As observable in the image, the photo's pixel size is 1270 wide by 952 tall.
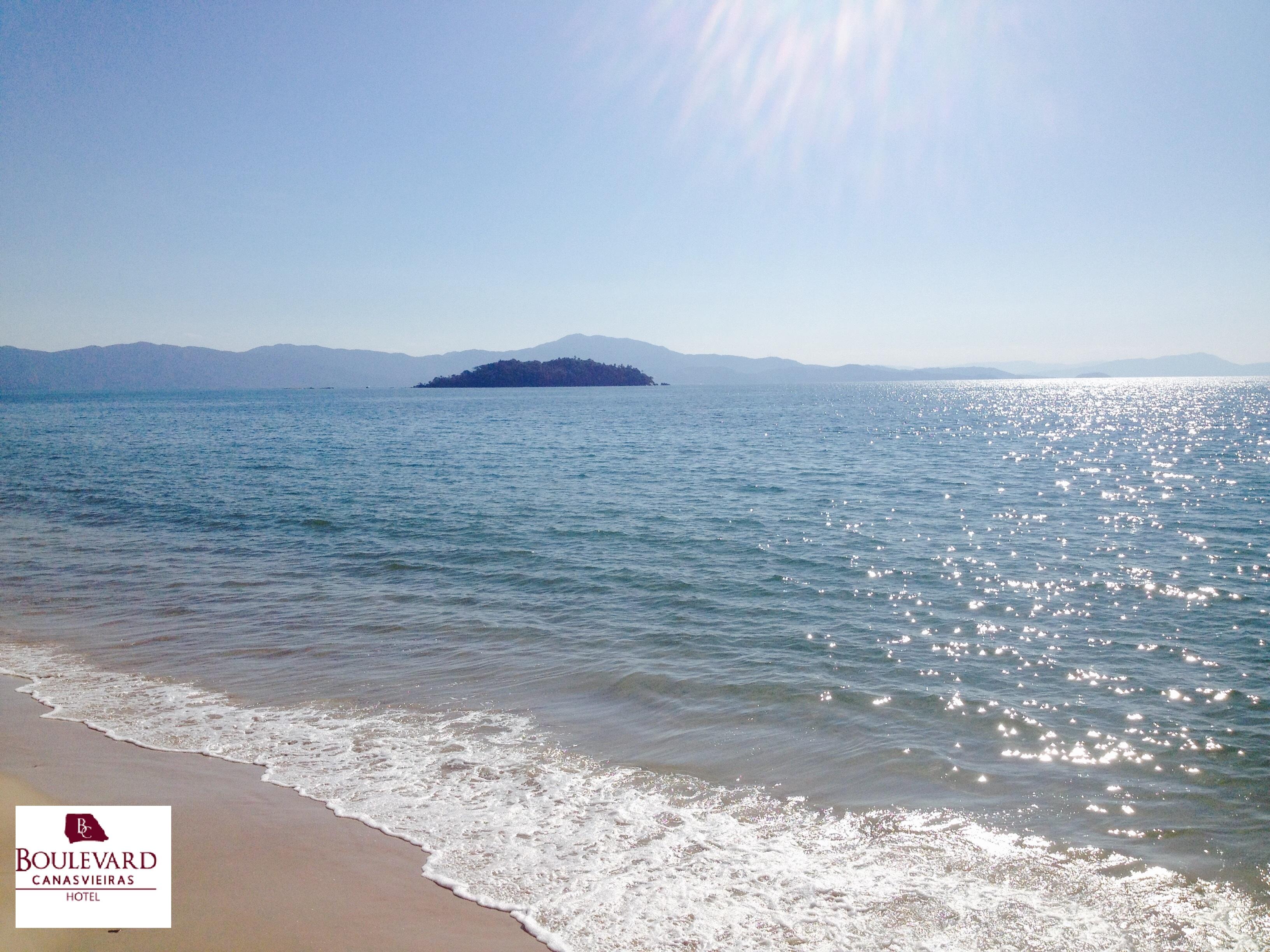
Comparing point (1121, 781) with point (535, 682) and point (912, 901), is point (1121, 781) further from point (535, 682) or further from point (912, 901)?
point (535, 682)

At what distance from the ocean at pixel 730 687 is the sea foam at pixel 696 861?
3cm

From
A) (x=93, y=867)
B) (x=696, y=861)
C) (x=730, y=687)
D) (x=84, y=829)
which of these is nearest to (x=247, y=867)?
(x=93, y=867)

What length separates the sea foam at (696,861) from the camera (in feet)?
17.8

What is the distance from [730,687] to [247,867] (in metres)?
6.35

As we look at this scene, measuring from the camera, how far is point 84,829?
604cm

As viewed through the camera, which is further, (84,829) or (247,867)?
(84,829)

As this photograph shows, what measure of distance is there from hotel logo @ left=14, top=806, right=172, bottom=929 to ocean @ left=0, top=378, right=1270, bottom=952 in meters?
1.67

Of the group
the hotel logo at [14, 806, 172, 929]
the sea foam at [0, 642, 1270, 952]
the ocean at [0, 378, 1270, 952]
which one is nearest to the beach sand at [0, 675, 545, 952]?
the hotel logo at [14, 806, 172, 929]

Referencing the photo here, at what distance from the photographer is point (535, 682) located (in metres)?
10.6

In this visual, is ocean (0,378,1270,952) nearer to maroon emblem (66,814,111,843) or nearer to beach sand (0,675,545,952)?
beach sand (0,675,545,952)

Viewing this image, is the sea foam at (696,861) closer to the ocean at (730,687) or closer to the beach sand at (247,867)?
the ocean at (730,687)

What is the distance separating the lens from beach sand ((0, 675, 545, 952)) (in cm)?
489

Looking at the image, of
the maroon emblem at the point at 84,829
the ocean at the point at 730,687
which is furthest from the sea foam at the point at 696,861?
the maroon emblem at the point at 84,829

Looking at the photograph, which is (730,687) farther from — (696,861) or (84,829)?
(84,829)
